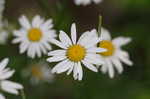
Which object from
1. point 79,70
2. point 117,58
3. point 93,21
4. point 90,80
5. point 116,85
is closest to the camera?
point 79,70

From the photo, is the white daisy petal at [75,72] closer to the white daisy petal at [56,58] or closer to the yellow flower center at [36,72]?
the white daisy petal at [56,58]

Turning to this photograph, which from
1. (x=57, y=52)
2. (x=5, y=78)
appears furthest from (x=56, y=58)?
(x=5, y=78)

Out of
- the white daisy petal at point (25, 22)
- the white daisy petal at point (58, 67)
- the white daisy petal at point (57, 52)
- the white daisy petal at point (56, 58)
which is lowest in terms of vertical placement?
the white daisy petal at point (58, 67)

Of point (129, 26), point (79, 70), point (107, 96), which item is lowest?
point (107, 96)

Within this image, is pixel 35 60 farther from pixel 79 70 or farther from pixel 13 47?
pixel 79 70

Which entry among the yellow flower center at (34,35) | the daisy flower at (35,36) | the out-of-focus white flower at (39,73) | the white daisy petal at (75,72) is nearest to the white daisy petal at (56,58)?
the white daisy petal at (75,72)

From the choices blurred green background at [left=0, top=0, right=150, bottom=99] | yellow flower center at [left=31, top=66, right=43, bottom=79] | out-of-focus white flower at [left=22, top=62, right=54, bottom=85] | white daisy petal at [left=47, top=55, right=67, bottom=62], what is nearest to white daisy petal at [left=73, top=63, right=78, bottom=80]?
white daisy petal at [left=47, top=55, right=67, bottom=62]

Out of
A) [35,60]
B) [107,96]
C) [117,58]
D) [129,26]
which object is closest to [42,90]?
[35,60]

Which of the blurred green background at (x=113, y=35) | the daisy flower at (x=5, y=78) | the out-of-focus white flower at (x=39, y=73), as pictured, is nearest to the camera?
the daisy flower at (x=5, y=78)
